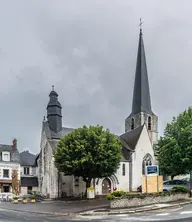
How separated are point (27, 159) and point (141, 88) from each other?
1151 inches

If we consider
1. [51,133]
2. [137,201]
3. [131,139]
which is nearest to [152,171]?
[137,201]

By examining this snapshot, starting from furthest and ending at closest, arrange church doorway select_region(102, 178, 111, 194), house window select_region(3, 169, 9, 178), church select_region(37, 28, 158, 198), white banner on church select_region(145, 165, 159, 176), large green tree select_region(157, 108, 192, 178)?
house window select_region(3, 169, 9, 178) → church doorway select_region(102, 178, 111, 194) → church select_region(37, 28, 158, 198) → large green tree select_region(157, 108, 192, 178) → white banner on church select_region(145, 165, 159, 176)

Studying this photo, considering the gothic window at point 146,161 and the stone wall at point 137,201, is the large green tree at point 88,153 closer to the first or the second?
the gothic window at point 146,161

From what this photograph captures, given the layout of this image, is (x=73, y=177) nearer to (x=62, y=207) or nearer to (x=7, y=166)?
(x=7, y=166)

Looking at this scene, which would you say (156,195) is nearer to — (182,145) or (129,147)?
(182,145)

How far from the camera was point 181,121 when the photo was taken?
126 feet

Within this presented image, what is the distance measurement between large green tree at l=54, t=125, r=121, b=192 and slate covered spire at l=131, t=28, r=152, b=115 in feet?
80.6

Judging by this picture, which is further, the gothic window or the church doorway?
the gothic window

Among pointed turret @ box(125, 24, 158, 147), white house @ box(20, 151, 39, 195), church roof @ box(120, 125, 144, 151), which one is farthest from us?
pointed turret @ box(125, 24, 158, 147)

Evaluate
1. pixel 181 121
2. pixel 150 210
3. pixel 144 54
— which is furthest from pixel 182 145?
pixel 144 54

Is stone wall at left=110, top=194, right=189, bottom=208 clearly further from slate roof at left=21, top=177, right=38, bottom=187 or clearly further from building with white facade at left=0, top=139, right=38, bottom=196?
slate roof at left=21, top=177, right=38, bottom=187

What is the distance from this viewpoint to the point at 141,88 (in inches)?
2726

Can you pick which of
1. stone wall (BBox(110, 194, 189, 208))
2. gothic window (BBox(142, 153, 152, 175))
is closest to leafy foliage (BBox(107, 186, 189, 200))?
stone wall (BBox(110, 194, 189, 208))

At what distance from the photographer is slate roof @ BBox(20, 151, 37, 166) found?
2574 inches
